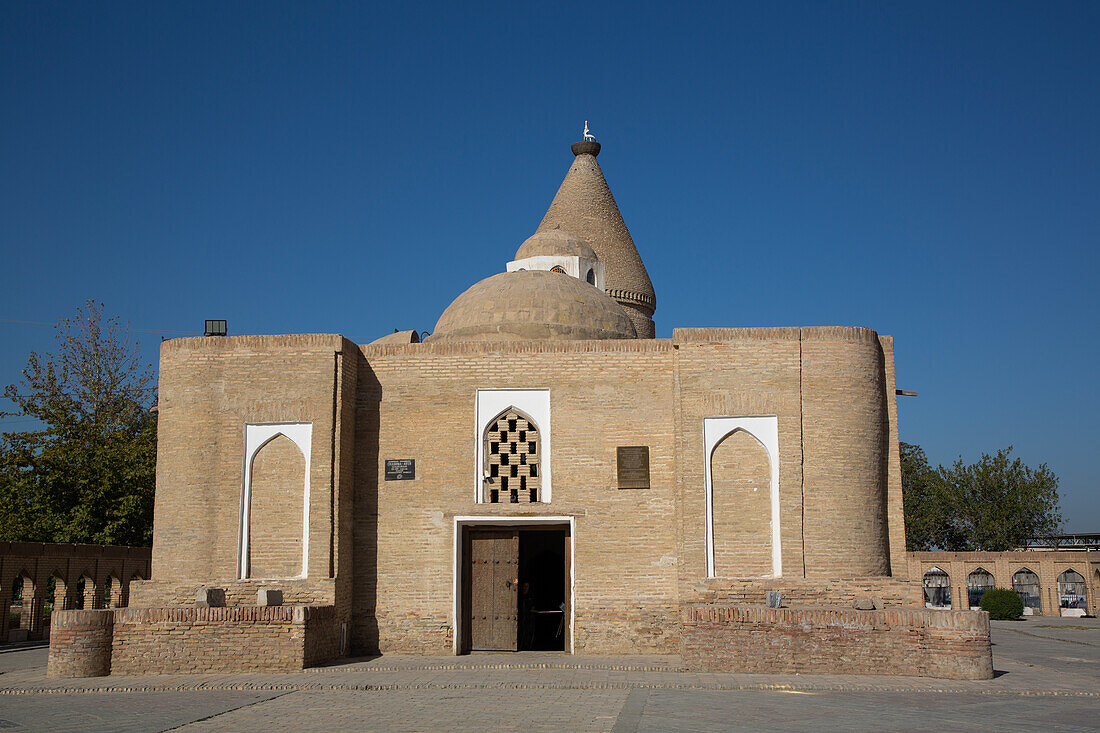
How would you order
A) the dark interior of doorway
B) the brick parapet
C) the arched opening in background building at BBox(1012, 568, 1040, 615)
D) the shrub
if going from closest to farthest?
the brick parapet
the dark interior of doorway
the shrub
the arched opening in background building at BBox(1012, 568, 1040, 615)

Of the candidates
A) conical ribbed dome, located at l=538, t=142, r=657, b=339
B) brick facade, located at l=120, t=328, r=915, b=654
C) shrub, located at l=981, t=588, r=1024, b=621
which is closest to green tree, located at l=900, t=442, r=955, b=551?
shrub, located at l=981, t=588, r=1024, b=621

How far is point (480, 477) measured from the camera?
1462 centimetres

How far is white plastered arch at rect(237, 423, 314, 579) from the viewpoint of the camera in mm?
14141

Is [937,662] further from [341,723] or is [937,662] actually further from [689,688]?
[341,723]

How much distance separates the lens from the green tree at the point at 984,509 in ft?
134

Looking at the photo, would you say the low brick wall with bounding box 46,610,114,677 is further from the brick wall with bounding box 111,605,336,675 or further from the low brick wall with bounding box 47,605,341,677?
the brick wall with bounding box 111,605,336,675

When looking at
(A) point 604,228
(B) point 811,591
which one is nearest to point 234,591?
(B) point 811,591

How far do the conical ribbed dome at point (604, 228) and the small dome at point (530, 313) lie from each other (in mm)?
7699

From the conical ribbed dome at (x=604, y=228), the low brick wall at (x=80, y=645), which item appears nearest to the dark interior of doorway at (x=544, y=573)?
the low brick wall at (x=80, y=645)

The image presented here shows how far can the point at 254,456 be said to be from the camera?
1441 centimetres

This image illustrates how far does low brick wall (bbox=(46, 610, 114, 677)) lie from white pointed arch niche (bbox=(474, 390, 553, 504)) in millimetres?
5050

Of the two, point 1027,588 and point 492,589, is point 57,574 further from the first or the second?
point 1027,588

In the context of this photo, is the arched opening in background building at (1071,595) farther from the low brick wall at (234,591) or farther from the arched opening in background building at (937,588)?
the low brick wall at (234,591)

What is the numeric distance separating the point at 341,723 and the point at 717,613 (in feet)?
16.9
